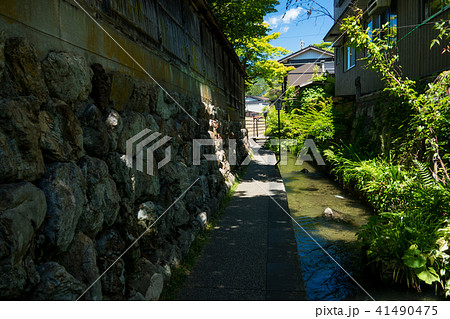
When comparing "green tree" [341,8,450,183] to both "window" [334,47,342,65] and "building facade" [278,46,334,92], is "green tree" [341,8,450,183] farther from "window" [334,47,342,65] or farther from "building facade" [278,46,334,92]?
"building facade" [278,46,334,92]

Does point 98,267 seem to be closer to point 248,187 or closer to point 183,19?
point 183,19

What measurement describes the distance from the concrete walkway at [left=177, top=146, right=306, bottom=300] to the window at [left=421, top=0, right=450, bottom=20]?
592 centimetres

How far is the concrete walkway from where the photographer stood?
3891 millimetres

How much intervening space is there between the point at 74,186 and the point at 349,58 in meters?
16.2

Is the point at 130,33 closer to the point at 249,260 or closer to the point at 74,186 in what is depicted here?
the point at 74,186

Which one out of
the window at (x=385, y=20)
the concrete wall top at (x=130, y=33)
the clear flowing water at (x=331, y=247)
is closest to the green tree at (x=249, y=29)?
the window at (x=385, y=20)

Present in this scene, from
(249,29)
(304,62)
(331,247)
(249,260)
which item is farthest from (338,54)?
(304,62)

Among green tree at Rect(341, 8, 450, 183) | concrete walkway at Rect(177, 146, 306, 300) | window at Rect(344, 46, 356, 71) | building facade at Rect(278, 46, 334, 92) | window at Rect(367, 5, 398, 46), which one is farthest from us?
building facade at Rect(278, 46, 334, 92)

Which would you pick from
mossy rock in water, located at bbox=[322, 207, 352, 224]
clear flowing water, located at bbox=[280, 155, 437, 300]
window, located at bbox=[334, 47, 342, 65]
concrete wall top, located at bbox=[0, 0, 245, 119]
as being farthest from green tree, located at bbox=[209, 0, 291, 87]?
mossy rock in water, located at bbox=[322, 207, 352, 224]

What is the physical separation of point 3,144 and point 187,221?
12.3 ft

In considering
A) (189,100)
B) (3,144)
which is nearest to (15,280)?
(3,144)

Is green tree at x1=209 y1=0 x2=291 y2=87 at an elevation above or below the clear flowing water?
above

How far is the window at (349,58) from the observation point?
51.5 ft

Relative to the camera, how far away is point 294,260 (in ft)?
15.6
